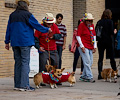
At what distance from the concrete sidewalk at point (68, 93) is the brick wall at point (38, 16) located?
224 cm

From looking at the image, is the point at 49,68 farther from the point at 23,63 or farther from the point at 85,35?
the point at 85,35

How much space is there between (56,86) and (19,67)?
113cm

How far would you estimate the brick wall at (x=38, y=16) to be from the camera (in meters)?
13.1

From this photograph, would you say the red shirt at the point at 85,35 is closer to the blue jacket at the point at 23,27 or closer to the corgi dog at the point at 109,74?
the corgi dog at the point at 109,74

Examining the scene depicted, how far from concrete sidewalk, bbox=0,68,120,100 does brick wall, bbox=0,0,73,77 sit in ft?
7.35

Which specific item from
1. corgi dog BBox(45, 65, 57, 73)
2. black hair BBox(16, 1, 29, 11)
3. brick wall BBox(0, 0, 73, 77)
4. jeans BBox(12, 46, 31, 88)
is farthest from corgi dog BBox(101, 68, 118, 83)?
black hair BBox(16, 1, 29, 11)

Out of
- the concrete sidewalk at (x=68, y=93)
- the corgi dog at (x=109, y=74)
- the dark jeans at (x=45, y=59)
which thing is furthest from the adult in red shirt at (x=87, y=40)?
the dark jeans at (x=45, y=59)

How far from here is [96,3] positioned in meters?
18.8

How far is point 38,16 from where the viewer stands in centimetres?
1501

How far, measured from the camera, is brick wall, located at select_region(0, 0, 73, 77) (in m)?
13.1

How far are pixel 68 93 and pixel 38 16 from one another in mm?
6291

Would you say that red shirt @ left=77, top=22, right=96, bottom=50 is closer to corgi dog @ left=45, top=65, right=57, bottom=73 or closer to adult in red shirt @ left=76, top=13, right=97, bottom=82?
adult in red shirt @ left=76, top=13, right=97, bottom=82

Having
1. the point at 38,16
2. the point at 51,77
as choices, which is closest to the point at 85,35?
the point at 51,77

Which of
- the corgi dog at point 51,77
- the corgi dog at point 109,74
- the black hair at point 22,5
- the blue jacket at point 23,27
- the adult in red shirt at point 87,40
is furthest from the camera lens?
the corgi dog at point 109,74
